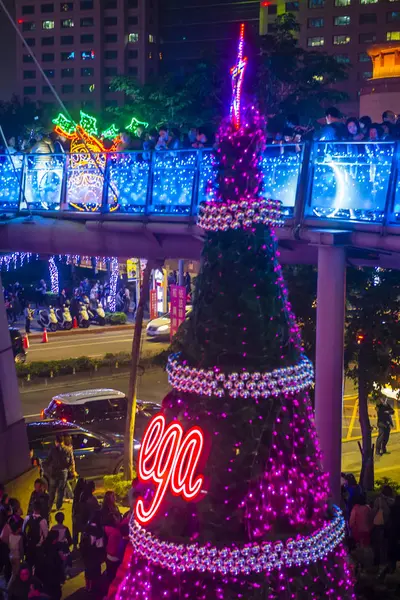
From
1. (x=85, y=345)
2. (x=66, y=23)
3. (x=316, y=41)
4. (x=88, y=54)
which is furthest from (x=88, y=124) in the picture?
(x=66, y=23)

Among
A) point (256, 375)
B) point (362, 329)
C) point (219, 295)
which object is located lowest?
point (362, 329)

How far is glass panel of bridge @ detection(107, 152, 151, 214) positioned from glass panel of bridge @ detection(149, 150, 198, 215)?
0.25 meters

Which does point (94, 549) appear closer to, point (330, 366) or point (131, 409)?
point (330, 366)

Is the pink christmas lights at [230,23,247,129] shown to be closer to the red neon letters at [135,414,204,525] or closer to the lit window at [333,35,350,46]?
the red neon letters at [135,414,204,525]

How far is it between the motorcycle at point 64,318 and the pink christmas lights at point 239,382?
3048 cm

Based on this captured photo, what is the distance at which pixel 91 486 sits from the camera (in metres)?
13.1

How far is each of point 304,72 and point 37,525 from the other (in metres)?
18.3

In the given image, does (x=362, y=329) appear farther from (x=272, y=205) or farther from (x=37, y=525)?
(x=272, y=205)

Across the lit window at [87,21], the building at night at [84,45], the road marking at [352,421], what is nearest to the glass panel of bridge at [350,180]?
the road marking at [352,421]

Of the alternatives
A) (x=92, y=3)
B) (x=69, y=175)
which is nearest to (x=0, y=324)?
(x=69, y=175)

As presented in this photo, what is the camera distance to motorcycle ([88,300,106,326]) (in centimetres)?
3841

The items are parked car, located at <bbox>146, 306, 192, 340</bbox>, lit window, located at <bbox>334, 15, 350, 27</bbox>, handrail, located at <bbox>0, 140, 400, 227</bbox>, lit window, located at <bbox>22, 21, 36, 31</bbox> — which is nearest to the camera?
handrail, located at <bbox>0, 140, 400, 227</bbox>

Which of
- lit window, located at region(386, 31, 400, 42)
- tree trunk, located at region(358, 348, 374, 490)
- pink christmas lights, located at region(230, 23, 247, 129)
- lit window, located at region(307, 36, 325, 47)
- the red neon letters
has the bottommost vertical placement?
tree trunk, located at region(358, 348, 374, 490)

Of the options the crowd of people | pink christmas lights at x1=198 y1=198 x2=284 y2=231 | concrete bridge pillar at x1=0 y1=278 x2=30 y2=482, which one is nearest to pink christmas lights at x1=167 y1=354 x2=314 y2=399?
pink christmas lights at x1=198 y1=198 x2=284 y2=231
